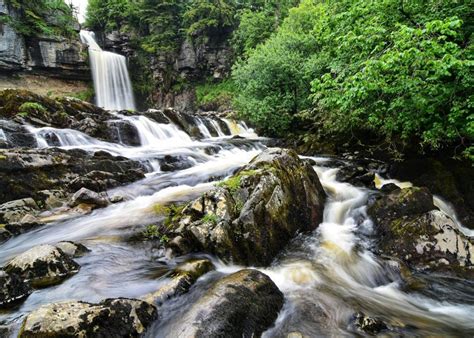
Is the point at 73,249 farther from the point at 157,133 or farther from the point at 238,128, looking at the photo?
the point at 238,128

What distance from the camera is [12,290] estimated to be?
4.04 m

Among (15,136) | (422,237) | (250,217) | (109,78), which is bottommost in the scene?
(422,237)

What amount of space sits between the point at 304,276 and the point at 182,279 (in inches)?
79.0

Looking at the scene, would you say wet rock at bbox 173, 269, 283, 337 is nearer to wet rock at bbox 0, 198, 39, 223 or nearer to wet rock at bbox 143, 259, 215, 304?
wet rock at bbox 143, 259, 215, 304

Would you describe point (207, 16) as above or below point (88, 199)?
above

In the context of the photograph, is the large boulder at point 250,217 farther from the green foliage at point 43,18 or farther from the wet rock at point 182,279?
the green foliage at point 43,18

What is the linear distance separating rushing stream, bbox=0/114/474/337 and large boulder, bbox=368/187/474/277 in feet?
1.00

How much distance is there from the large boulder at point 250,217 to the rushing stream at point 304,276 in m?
0.26

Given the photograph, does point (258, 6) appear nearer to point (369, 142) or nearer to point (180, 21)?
point (180, 21)

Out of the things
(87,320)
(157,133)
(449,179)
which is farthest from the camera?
(157,133)

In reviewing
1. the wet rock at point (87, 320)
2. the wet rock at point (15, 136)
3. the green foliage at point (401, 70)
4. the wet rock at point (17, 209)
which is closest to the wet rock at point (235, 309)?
the wet rock at point (87, 320)

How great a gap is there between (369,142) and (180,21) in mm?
33182

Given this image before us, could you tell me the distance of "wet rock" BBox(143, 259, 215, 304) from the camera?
405 cm

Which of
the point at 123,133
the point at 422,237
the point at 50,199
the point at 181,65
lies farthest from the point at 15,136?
the point at 181,65
